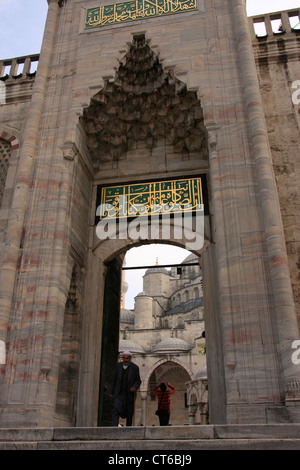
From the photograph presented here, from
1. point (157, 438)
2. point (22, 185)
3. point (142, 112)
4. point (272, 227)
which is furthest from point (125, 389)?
point (142, 112)

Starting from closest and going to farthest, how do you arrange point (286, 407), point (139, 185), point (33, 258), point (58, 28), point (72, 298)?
point (286, 407) < point (33, 258) < point (72, 298) < point (139, 185) < point (58, 28)

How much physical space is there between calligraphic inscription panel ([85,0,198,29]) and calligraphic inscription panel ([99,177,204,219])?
325 cm

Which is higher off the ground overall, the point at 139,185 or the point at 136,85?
the point at 136,85

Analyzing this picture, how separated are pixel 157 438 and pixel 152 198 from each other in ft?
15.1

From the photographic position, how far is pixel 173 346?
105ft

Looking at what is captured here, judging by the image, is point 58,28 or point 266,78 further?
point 58,28

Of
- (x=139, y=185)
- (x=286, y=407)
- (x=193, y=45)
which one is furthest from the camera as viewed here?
(x=139, y=185)

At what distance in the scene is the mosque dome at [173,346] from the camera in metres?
31.5

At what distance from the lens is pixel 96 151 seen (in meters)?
7.67

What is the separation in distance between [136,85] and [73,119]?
1.51 m

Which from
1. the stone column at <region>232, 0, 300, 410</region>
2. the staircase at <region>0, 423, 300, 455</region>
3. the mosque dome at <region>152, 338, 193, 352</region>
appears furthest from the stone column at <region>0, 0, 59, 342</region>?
the mosque dome at <region>152, 338, 193, 352</region>

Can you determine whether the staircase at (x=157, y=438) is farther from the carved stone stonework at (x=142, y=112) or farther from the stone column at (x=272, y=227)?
the carved stone stonework at (x=142, y=112)
